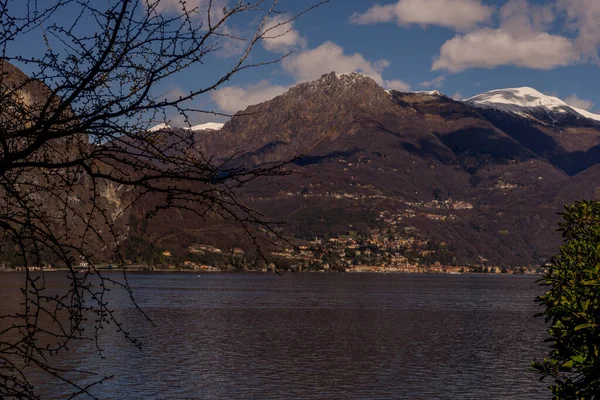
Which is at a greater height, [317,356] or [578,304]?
[578,304]

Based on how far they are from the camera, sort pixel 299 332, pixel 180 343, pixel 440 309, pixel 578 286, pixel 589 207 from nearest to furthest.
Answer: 1. pixel 578 286
2. pixel 589 207
3. pixel 180 343
4. pixel 299 332
5. pixel 440 309

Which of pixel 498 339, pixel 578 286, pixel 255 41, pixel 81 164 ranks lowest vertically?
pixel 498 339

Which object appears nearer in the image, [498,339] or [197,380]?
[197,380]

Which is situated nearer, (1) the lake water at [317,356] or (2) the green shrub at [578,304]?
(2) the green shrub at [578,304]

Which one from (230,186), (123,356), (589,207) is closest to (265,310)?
(123,356)

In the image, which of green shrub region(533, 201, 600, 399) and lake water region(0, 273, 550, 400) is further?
lake water region(0, 273, 550, 400)

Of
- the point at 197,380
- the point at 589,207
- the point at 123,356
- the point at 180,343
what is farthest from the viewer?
the point at 180,343

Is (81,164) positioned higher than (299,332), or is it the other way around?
(81,164)

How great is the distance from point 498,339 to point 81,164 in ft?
254

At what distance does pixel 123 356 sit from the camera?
189 feet

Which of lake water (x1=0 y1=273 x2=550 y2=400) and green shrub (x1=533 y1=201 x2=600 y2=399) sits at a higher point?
green shrub (x1=533 y1=201 x2=600 y2=399)

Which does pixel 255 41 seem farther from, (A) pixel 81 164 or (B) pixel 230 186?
(A) pixel 81 164

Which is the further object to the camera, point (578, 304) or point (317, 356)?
point (317, 356)

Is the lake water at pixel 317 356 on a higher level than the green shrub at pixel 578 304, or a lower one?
lower
